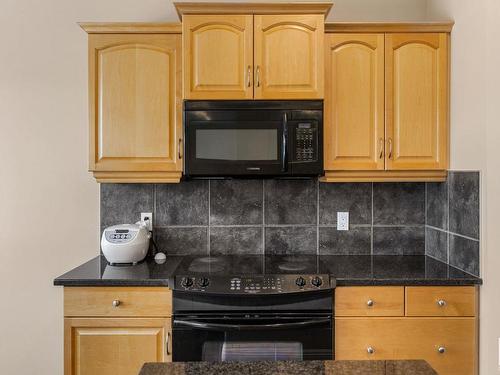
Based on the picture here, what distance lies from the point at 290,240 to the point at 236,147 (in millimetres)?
744

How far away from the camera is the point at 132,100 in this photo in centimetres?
254

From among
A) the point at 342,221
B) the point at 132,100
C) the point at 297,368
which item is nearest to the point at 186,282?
the point at 132,100

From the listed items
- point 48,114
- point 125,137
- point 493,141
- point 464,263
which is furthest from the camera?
point 48,114

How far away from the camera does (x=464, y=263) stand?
2.38 m

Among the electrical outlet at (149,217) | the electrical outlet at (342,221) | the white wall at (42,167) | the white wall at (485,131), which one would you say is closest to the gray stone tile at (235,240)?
the electrical outlet at (149,217)

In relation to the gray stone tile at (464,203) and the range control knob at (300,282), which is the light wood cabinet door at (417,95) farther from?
the range control knob at (300,282)

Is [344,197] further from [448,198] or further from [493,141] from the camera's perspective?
[493,141]

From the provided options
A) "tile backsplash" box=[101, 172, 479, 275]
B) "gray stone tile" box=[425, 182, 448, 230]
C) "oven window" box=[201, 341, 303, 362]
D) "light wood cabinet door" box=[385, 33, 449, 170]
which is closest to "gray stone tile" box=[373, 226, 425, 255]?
"tile backsplash" box=[101, 172, 479, 275]

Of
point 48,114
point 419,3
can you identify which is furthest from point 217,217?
point 419,3

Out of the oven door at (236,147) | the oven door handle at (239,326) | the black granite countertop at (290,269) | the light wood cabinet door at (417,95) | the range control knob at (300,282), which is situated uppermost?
the light wood cabinet door at (417,95)

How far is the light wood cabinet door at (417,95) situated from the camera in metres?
2.56

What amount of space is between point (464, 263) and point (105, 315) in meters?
1.79

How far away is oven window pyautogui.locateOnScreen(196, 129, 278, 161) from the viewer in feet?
8.20

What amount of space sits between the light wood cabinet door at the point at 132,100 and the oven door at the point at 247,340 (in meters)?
0.86
